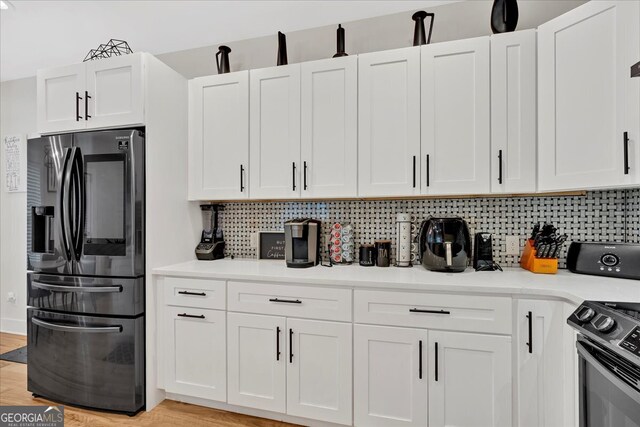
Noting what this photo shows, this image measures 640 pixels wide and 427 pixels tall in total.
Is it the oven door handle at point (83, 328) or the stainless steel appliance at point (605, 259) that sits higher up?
the stainless steel appliance at point (605, 259)

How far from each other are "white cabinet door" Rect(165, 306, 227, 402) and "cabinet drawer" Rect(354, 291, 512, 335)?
3.03 feet

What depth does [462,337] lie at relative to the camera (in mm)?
1665

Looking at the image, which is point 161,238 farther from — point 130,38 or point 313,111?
point 130,38

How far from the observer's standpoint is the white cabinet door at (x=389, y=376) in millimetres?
1724

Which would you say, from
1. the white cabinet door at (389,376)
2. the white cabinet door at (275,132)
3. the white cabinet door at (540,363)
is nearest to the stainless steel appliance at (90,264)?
the white cabinet door at (275,132)

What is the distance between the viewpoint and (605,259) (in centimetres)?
181

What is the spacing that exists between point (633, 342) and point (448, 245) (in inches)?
40.2

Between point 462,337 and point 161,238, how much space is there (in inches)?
76.6

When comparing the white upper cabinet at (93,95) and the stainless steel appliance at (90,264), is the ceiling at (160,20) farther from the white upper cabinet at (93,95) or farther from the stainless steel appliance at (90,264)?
the stainless steel appliance at (90,264)

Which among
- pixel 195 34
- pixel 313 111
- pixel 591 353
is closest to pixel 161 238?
pixel 313 111

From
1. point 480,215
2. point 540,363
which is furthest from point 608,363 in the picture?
point 480,215

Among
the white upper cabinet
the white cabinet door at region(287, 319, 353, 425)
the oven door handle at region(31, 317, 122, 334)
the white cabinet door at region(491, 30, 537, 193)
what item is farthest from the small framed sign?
the white cabinet door at region(491, 30, 537, 193)

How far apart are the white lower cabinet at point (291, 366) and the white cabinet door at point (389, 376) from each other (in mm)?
67

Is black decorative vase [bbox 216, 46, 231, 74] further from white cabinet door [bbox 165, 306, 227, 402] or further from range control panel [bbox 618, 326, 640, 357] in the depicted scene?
range control panel [bbox 618, 326, 640, 357]
